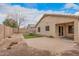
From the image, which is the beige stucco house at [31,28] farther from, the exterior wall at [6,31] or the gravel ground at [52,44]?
the exterior wall at [6,31]

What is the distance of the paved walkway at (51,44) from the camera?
4.30m

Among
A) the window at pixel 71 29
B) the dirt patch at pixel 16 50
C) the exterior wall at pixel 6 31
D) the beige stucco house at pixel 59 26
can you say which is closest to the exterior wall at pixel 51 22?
the beige stucco house at pixel 59 26

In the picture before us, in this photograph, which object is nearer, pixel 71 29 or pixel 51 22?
pixel 71 29

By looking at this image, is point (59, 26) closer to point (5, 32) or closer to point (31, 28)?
point (31, 28)

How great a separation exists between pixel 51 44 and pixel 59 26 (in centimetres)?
33

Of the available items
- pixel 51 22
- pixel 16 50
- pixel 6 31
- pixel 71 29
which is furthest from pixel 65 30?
pixel 6 31

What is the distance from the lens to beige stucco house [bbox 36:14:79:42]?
4.23 meters

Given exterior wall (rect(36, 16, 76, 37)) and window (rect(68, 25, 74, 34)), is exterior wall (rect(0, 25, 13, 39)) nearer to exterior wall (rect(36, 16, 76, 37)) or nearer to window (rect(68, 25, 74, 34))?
exterior wall (rect(36, 16, 76, 37))

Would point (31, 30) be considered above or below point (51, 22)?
below

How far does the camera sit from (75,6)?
427 cm

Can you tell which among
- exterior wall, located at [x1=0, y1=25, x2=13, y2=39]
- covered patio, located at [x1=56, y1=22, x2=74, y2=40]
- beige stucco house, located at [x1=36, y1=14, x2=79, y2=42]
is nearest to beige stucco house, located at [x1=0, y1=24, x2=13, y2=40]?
exterior wall, located at [x1=0, y1=25, x2=13, y2=39]

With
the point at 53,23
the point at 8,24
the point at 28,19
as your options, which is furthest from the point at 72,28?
the point at 8,24

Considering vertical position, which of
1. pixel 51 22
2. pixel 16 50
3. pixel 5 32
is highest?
pixel 51 22

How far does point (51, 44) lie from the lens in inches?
170
